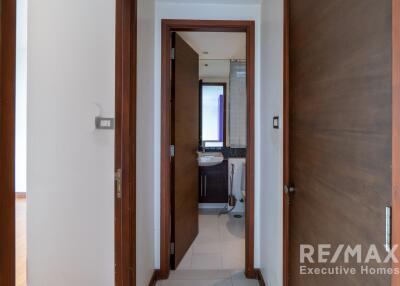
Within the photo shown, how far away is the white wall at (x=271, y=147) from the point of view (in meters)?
1.73

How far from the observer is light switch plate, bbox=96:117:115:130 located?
1573 mm

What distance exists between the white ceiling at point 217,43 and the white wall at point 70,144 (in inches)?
65.6

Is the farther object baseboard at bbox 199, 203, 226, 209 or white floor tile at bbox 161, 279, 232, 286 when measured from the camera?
baseboard at bbox 199, 203, 226, 209

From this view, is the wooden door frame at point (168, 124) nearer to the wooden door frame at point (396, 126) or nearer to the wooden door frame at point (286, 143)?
the wooden door frame at point (286, 143)

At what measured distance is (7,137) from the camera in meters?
0.66

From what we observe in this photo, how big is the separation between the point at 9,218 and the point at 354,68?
3.42ft

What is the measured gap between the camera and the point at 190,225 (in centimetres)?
301

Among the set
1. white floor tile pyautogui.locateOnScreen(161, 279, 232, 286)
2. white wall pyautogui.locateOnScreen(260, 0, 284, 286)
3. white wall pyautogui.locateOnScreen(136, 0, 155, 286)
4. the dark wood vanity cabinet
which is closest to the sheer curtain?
the dark wood vanity cabinet

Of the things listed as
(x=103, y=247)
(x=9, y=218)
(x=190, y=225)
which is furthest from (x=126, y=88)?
(x=190, y=225)

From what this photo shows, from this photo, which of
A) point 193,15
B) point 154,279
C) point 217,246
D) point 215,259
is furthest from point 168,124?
point 217,246

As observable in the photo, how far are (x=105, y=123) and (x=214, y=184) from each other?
301 cm

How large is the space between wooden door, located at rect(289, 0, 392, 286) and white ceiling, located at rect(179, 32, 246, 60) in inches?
72.7

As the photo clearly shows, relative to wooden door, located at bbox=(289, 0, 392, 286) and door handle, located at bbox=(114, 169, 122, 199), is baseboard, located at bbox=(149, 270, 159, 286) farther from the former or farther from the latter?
wooden door, located at bbox=(289, 0, 392, 286)

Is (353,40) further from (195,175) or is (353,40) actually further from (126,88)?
(195,175)
